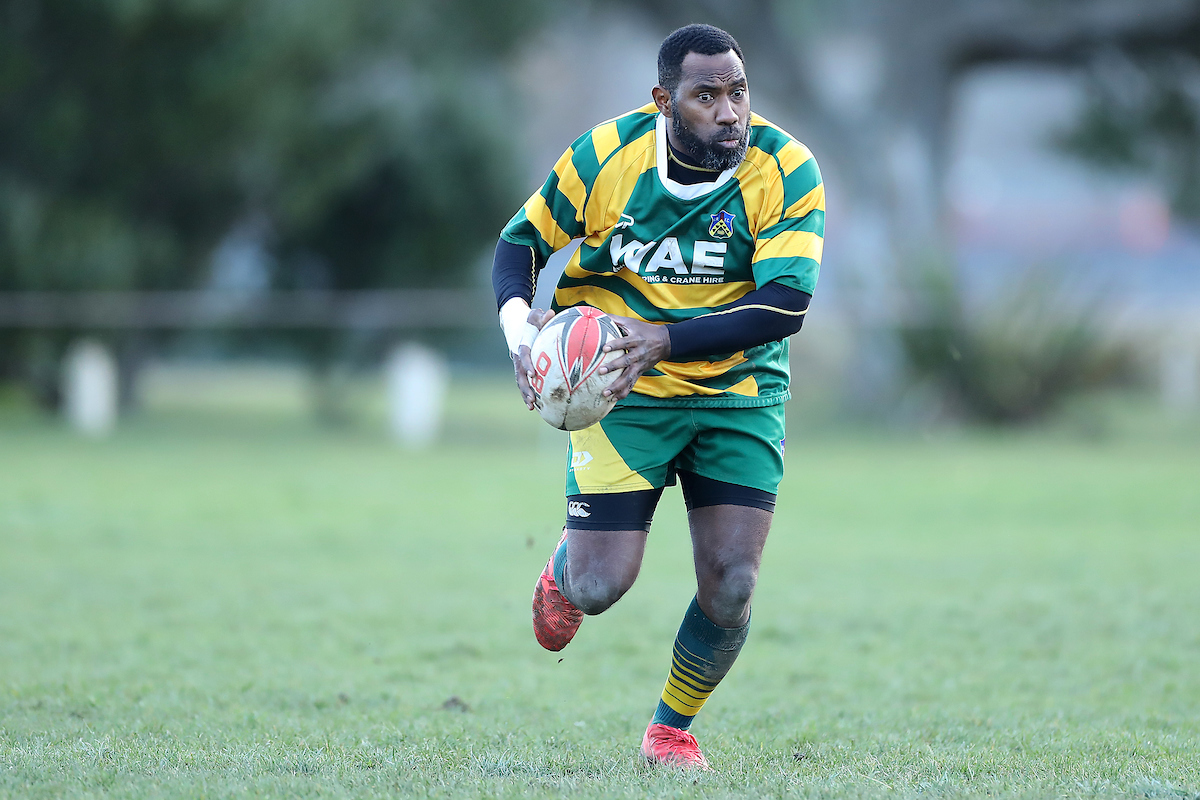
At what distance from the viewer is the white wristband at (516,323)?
434 cm

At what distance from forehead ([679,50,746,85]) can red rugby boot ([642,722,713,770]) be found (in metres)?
2.20

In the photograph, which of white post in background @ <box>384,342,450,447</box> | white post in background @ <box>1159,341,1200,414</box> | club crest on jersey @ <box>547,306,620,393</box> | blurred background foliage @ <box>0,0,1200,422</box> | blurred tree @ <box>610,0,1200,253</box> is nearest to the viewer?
club crest on jersey @ <box>547,306,620,393</box>

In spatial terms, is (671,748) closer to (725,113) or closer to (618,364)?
(618,364)

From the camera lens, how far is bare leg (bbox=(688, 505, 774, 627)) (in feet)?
14.5

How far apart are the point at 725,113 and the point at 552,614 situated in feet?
6.03

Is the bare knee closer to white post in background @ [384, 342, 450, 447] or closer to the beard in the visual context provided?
the beard

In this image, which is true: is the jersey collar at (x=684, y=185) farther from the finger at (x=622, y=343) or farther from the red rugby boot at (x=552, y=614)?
the red rugby boot at (x=552, y=614)

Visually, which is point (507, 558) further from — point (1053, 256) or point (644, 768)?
point (1053, 256)

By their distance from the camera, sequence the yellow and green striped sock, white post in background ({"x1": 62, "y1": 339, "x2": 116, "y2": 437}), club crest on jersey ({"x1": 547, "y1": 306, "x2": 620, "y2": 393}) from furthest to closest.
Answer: white post in background ({"x1": 62, "y1": 339, "x2": 116, "y2": 437}) → the yellow and green striped sock → club crest on jersey ({"x1": 547, "y1": 306, "x2": 620, "y2": 393})

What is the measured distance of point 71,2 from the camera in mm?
19047

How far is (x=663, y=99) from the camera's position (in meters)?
4.44

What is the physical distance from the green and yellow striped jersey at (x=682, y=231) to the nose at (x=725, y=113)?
8.9 inches

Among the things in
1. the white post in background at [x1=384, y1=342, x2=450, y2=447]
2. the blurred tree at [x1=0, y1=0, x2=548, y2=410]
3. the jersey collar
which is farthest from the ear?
the blurred tree at [x1=0, y1=0, x2=548, y2=410]

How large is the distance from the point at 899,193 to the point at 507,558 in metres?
15.2
